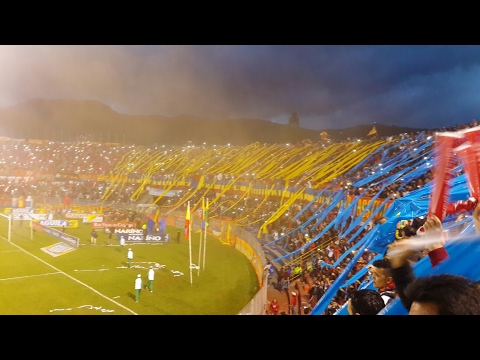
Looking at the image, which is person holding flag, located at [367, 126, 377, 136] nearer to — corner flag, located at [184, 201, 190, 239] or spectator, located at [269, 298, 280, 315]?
spectator, located at [269, 298, 280, 315]

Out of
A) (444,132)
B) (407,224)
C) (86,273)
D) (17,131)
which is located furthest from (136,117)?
(444,132)

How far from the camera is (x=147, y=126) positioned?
6.35 metres

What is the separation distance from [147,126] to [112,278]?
2.98 metres

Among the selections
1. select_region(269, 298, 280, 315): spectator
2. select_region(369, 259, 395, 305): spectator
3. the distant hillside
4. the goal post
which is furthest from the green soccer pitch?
select_region(369, 259, 395, 305): spectator

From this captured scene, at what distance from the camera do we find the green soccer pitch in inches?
219

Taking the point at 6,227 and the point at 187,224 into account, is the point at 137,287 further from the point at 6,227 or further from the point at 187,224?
the point at 6,227

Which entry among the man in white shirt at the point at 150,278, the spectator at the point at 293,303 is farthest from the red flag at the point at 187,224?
the spectator at the point at 293,303

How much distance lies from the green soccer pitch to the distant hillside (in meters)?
1.94

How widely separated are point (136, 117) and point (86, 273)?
3114 millimetres

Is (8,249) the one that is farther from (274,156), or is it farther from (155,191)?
(274,156)

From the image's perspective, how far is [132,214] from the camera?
6758 mm

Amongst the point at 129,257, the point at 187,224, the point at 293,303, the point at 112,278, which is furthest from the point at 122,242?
the point at 293,303

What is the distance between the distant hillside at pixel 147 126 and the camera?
6.11m

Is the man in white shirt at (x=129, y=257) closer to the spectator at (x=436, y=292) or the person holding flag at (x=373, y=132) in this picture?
the spectator at (x=436, y=292)
